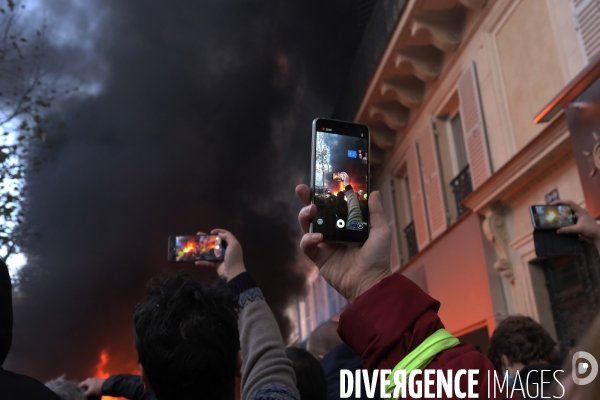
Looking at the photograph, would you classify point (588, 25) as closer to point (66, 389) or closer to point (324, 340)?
point (324, 340)

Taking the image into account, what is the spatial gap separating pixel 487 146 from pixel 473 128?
20.5 inches

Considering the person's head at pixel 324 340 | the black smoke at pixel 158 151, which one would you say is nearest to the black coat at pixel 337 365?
the person's head at pixel 324 340

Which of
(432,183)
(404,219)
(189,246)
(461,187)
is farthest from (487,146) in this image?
(189,246)

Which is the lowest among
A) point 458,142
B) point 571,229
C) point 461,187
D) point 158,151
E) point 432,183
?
point 571,229

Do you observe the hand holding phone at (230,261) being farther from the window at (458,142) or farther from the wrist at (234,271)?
the window at (458,142)

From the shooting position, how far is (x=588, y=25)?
5.57m

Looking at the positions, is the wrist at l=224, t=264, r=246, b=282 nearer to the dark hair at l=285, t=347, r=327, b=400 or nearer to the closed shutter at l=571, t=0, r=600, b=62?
the dark hair at l=285, t=347, r=327, b=400

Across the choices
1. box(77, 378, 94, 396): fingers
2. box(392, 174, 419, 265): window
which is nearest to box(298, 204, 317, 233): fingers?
box(77, 378, 94, 396): fingers

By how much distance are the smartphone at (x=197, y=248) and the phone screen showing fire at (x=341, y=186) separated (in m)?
0.98

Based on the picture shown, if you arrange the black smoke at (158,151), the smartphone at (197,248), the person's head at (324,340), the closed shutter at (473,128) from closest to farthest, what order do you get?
1. the smartphone at (197,248)
2. the person's head at (324,340)
3. the closed shutter at (473,128)
4. the black smoke at (158,151)

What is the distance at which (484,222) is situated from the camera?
25.1 ft

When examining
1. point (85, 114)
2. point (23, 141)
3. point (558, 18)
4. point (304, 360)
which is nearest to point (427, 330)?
point (304, 360)

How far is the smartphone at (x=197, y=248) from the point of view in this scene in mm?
2473

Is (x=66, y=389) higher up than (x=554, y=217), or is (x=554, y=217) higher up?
(x=554, y=217)
